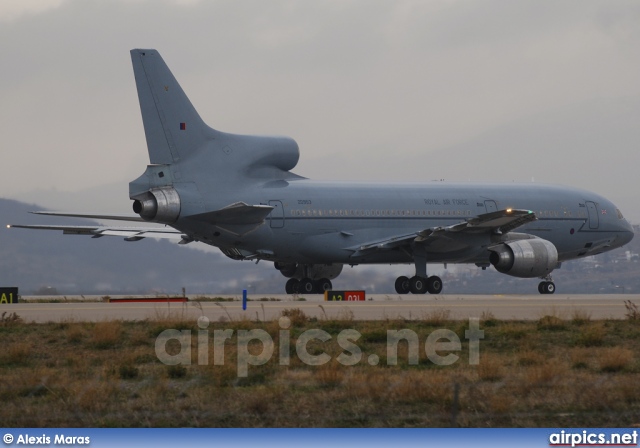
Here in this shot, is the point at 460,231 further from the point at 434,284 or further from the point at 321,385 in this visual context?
the point at 321,385

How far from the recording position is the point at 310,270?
1817 inches

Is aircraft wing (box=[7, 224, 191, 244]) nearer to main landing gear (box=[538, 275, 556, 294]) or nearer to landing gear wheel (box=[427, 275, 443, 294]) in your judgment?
landing gear wheel (box=[427, 275, 443, 294])

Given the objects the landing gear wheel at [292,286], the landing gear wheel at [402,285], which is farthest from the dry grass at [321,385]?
the landing gear wheel at [292,286]

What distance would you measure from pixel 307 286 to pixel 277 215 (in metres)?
5.67

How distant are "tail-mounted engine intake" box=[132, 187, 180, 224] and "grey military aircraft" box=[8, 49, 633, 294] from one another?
0.05 m

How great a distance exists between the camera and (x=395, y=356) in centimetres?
2062

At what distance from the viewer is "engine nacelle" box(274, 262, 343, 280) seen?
4606 centimetres

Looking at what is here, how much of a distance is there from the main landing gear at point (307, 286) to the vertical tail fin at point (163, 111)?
915cm

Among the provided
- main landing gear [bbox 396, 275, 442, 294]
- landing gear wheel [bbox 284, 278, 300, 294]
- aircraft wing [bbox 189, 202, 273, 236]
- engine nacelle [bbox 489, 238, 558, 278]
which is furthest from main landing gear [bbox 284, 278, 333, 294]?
engine nacelle [bbox 489, 238, 558, 278]

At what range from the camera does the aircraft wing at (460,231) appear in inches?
1620

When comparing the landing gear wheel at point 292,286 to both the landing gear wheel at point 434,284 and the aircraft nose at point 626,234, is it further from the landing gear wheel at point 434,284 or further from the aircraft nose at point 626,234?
the aircraft nose at point 626,234

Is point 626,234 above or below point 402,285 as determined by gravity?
above
